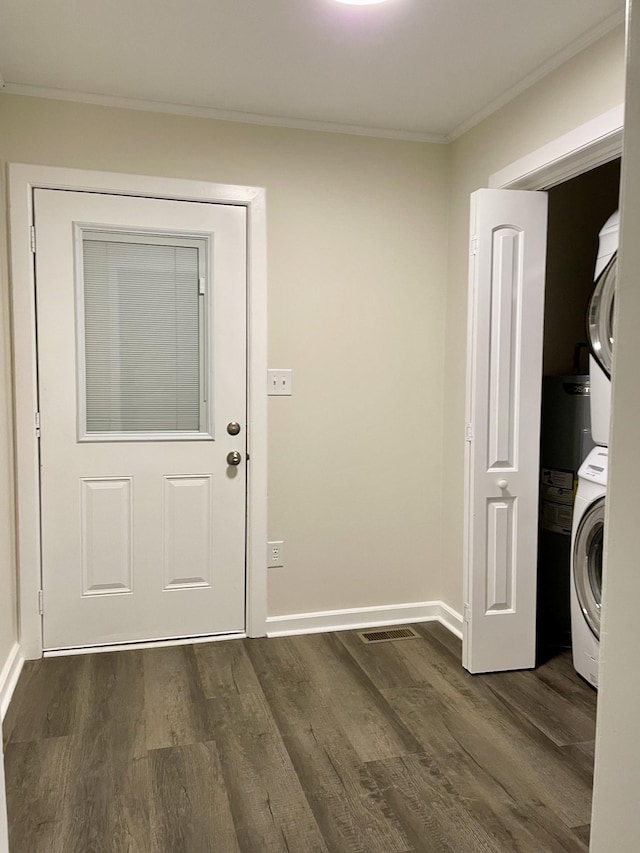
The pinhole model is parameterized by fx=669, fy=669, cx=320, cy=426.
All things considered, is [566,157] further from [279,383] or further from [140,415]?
[140,415]

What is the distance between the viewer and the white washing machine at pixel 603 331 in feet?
8.47

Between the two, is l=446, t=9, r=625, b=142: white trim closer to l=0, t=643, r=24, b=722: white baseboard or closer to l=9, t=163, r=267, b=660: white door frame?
l=9, t=163, r=267, b=660: white door frame

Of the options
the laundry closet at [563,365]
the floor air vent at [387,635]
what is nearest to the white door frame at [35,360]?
the floor air vent at [387,635]

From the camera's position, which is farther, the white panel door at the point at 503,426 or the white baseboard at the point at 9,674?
the white panel door at the point at 503,426

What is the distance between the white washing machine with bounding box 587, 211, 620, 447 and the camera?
2.58 m

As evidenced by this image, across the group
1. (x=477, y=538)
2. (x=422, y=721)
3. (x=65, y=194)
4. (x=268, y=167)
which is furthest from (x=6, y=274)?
(x=422, y=721)

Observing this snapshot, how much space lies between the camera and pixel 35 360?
9.37ft

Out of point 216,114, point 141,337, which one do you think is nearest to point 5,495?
point 141,337

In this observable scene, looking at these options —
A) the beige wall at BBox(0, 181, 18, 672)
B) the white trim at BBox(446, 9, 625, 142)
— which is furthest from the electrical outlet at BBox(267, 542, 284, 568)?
the white trim at BBox(446, 9, 625, 142)

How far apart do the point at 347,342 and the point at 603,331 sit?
3.81ft

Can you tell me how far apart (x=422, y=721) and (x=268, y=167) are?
2.44 meters

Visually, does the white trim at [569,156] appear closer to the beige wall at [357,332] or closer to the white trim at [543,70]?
the beige wall at [357,332]

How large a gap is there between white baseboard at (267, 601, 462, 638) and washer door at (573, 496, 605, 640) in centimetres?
70

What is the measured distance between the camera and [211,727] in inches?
93.9
